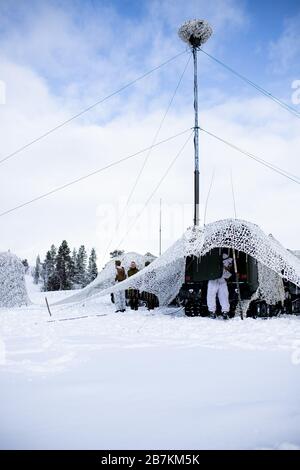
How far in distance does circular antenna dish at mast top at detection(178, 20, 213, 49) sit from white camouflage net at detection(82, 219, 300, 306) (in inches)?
306

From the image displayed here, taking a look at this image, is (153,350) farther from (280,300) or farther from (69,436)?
(280,300)

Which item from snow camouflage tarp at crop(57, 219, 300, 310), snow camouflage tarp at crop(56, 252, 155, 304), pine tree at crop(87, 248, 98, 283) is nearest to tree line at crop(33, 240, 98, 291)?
pine tree at crop(87, 248, 98, 283)

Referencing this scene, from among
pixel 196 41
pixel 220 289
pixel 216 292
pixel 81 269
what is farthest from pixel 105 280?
pixel 81 269

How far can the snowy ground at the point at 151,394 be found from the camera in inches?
80.4

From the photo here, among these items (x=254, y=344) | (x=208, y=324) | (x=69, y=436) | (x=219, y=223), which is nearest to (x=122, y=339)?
(x=254, y=344)

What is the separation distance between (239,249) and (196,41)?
8.79m

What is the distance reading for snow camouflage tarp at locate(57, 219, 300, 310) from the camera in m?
7.91

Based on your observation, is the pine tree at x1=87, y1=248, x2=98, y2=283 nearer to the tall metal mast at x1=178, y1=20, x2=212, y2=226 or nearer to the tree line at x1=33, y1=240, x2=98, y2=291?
the tree line at x1=33, y1=240, x2=98, y2=291

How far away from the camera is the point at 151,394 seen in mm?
2748

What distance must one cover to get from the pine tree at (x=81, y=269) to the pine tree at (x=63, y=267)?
239 inches

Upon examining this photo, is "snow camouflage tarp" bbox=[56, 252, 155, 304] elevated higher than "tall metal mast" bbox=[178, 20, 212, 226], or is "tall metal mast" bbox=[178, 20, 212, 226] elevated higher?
"tall metal mast" bbox=[178, 20, 212, 226]

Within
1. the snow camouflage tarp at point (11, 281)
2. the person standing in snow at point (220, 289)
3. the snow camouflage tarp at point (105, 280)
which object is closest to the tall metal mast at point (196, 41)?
the person standing in snow at point (220, 289)

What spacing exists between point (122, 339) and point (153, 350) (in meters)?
1.04

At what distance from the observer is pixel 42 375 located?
3.29 m
